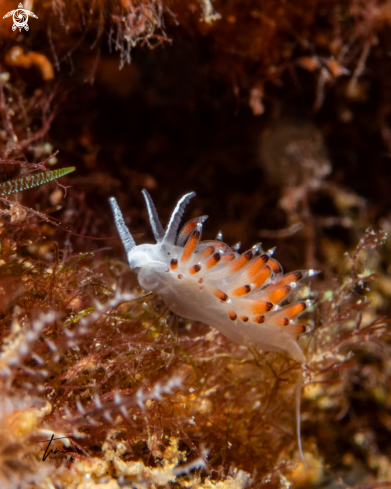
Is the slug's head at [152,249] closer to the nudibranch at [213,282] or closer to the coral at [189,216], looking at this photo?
the nudibranch at [213,282]

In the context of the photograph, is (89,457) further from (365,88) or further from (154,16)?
(365,88)

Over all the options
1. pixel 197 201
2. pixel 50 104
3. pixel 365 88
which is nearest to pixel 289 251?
pixel 197 201

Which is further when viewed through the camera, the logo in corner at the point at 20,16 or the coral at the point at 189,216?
the logo in corner at the point at 20,16

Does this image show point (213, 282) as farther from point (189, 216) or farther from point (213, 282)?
point (189, 216)

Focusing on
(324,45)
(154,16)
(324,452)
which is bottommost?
(324,452)

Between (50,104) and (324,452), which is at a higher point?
(50,104)

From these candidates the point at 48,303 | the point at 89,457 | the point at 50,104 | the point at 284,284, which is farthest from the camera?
the point at 50,104

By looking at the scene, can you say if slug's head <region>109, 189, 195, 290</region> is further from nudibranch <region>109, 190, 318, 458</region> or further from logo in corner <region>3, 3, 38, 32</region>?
logo in corner <region>3, 3, 38, 32</region>

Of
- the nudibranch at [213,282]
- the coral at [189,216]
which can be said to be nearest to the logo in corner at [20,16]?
the coral at [189,216]
